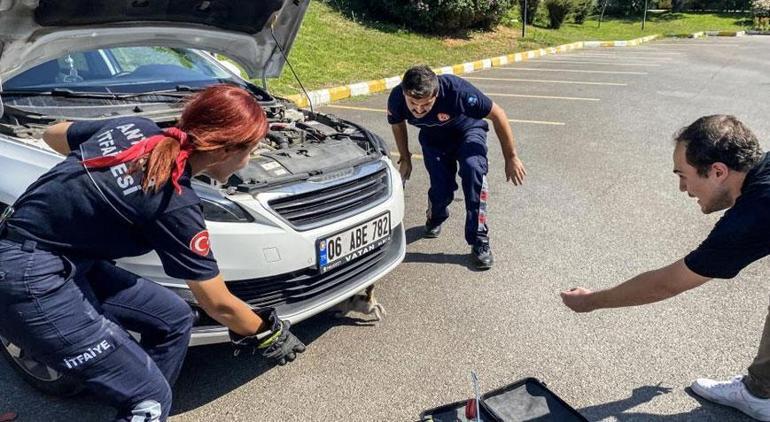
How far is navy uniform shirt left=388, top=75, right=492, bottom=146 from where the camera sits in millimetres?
4109

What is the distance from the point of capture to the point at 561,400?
97.3 inches

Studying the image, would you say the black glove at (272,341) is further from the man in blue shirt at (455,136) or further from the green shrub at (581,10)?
the green shrub at (581,10)

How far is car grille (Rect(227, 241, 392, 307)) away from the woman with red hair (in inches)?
26.5

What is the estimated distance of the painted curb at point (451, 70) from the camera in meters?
9.52

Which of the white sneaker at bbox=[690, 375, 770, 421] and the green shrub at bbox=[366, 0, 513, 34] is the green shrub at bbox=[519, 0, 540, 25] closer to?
the green shrub at bbox=[366, 0, 513, 34]

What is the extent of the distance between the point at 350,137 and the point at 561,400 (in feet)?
6.20

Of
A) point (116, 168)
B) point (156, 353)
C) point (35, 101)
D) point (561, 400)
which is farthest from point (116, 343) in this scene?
point (35, 101)

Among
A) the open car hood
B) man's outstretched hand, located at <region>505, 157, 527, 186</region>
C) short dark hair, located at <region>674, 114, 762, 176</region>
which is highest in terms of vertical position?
the open car hood

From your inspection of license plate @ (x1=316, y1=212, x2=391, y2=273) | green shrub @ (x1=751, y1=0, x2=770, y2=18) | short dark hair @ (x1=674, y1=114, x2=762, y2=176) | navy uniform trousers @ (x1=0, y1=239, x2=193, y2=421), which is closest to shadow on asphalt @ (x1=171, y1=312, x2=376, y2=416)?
license plate @ (x1=316, y1=212, x2=391, y2=273)

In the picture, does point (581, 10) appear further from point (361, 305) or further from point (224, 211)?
point (224, 211)

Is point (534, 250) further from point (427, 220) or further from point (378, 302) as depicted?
point (378, 302)

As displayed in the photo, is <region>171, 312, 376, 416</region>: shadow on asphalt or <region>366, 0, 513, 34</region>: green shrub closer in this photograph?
<region>171, 312, 376, 416</region>: shadow on asphalt

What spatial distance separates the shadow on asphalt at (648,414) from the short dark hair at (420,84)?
2.07 m

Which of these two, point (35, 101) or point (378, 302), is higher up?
point (35, 101)
